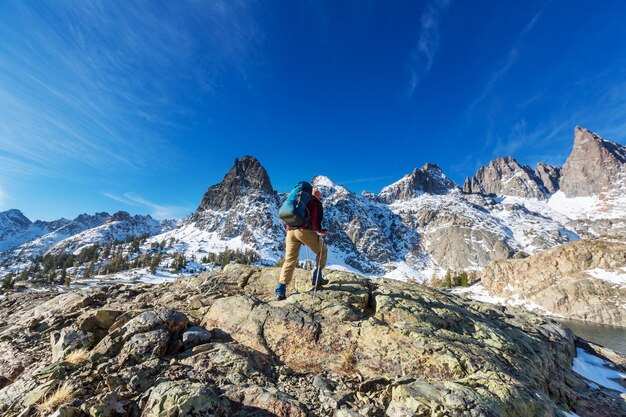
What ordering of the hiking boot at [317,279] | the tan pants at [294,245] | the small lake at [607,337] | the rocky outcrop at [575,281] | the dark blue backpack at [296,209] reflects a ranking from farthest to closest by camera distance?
the rocky outcrop at [575,281] < the small lake at [607,337] < the hiking boot at [317,279] < the tan pants at [294,245] < the dark blue backpack at [296,209]

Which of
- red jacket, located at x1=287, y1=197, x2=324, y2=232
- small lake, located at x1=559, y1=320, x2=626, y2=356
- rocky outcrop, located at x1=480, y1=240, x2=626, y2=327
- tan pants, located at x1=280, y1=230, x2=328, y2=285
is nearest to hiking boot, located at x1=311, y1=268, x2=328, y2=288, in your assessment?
tan pants, located at x1=280, y1=230, x2=328, y2=285

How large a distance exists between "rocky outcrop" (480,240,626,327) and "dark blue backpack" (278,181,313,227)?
434ft

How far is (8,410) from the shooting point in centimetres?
625

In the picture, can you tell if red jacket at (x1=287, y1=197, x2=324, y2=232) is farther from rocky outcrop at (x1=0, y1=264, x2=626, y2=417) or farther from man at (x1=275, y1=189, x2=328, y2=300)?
rocky outcrop at (x1=0, y1=264, x2=626, y2=417)

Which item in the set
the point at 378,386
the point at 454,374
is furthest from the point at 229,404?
the point at 454,374

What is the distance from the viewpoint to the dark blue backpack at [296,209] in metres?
11.7

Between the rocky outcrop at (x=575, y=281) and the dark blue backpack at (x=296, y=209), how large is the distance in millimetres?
132277

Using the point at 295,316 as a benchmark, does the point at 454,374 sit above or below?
below

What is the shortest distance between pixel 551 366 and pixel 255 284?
14759 millimetres

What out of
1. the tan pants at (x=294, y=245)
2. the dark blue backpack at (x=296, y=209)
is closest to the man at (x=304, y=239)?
the tan pants at (x=294, y=245)

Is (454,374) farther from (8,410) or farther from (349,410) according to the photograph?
(8,410)

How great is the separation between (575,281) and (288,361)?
146121mm

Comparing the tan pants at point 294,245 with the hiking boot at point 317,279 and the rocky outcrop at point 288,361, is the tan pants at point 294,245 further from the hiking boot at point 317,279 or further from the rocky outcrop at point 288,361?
the rocky outcrop at point 288,361

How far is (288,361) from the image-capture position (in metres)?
9.08
